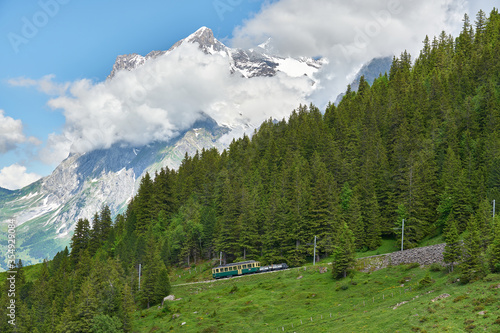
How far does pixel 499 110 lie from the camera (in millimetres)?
101500

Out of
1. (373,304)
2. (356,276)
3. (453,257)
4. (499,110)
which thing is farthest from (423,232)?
(499,110)

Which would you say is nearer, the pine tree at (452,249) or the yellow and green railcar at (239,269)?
the pine tree at (452,249)

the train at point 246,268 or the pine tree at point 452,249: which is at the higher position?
the pine tree at point 452,249

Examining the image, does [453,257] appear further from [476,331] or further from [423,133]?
[423,133]

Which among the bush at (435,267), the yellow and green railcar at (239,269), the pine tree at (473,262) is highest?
the pine tree at (473,262)

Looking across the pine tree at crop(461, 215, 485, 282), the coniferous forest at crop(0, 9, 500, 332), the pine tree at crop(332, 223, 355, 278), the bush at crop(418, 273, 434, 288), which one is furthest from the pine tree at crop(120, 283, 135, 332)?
the pine tree at crop(461, 215, 485, 282)

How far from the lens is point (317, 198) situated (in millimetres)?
100188

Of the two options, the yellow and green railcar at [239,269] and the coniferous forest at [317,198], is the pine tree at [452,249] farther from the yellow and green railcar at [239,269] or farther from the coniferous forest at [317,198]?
the yellow and green railcar at [239,269]

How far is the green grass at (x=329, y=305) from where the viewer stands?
39.4 meters

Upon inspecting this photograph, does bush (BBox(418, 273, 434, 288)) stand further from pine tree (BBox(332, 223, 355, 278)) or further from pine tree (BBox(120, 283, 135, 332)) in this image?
pine tree (BBox(120, 283, 135, 332))

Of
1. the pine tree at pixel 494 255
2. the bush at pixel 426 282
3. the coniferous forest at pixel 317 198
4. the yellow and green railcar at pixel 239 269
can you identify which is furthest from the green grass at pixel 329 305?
the coniferous forest at pixel 317 198

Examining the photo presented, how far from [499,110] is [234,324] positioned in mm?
90201

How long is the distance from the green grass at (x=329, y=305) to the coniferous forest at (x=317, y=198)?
18.7 ft

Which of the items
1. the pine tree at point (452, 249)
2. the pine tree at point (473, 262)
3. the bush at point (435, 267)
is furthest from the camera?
the bush at point (435, 267)
